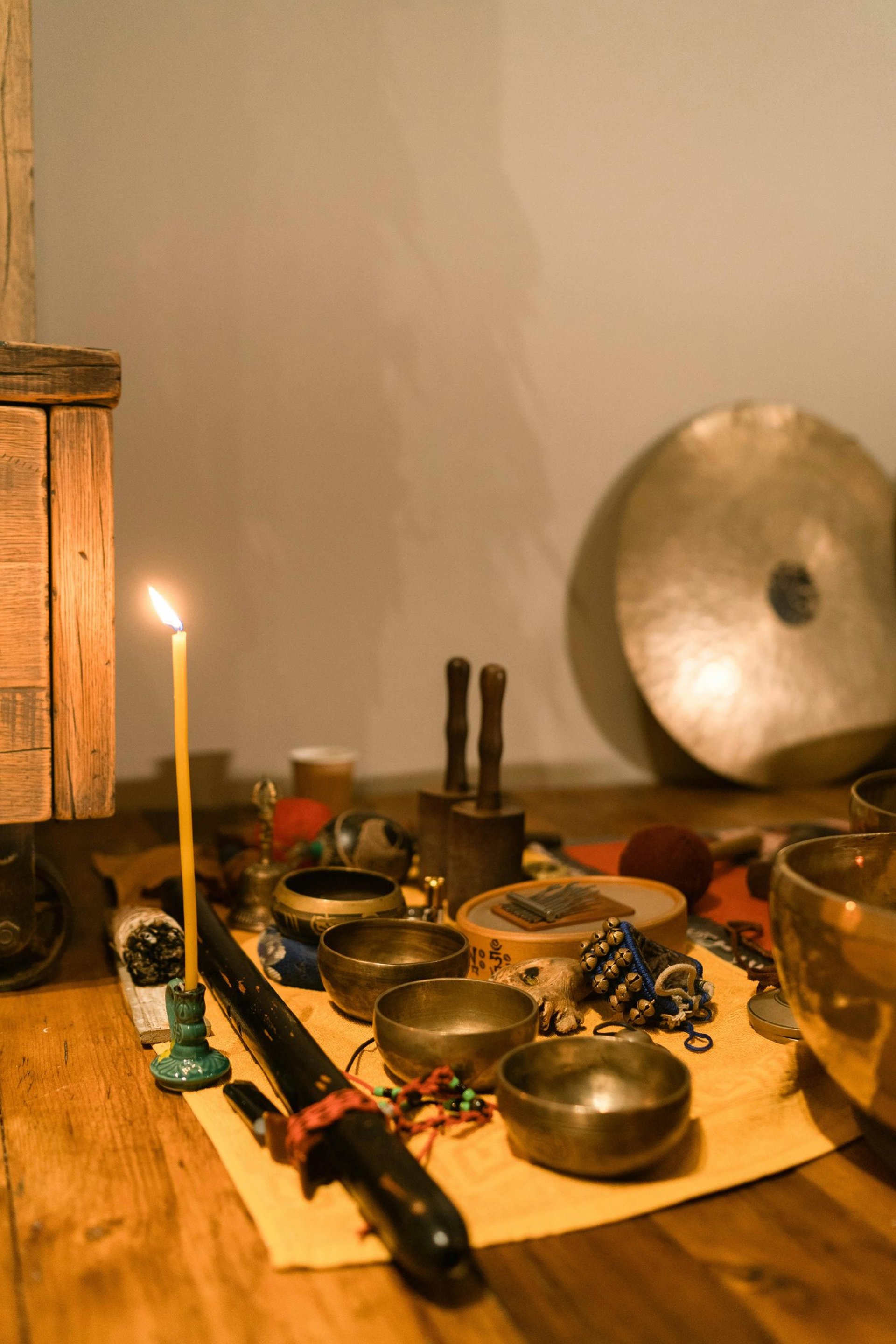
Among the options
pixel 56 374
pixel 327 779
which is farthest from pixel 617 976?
pixel 327 779

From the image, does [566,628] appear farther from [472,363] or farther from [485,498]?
[472,363]

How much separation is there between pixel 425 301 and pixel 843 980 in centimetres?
171

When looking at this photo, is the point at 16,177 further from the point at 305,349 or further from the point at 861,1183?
the point at 861,1183

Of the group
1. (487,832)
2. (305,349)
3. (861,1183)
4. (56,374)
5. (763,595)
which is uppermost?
(305,349)

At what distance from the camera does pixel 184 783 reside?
87 cm

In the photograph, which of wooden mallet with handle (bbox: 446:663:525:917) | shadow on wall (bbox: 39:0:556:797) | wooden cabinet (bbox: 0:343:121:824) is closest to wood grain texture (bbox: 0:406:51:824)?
wooden cabinet (bbox: 0:343:121:824)

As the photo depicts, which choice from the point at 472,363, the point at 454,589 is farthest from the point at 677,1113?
the point at 472,363

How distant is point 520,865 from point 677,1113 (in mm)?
580

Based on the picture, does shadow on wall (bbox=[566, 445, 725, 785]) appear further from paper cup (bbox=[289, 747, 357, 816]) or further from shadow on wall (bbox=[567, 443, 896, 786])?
paper cup (bbox=[289, 747, 357, 816])

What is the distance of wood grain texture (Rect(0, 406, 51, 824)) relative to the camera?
1009mm

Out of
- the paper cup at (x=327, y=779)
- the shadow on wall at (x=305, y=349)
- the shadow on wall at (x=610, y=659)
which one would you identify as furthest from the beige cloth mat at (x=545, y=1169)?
the shadow on wall at (x=610, y=659)

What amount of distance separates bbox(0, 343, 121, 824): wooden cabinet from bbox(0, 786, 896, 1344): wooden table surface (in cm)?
30

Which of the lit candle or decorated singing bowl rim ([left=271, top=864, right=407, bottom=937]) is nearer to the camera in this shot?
the lit candle

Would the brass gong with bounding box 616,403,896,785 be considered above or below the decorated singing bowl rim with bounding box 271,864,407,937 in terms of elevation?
above
